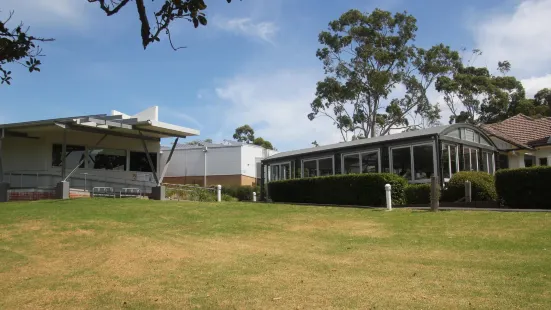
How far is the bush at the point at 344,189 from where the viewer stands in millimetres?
17188

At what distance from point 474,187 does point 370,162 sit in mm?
5839

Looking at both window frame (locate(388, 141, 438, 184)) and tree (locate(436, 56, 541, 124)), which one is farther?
tree (locate(436, 56, 541, 124))

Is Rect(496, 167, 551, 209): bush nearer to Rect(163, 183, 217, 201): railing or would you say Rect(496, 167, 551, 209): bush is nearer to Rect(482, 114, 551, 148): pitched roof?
Rect(482, 114, 551, 148): pitched roof

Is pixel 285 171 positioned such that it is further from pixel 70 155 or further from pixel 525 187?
pixel 525 187

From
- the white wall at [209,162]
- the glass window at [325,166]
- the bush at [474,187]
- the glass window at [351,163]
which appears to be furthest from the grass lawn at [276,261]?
the white wall at [209,162]

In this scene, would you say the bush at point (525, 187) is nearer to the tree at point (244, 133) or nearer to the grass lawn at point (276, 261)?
the grass lawn at point (276, 261)

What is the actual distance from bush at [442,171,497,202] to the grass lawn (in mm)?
4185

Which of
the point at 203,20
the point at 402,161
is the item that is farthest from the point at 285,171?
the point at 203,20

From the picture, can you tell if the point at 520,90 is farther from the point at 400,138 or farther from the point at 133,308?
the point at 133,308

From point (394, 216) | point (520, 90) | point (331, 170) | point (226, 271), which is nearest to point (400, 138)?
point (331, 170)

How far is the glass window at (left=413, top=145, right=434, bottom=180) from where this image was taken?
63.4ft

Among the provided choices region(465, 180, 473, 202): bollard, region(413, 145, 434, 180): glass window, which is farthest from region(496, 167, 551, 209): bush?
region(413, 145, 434, 180): glass window

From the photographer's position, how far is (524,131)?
28.3m

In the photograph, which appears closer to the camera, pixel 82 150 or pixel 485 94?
pixel 82 150
